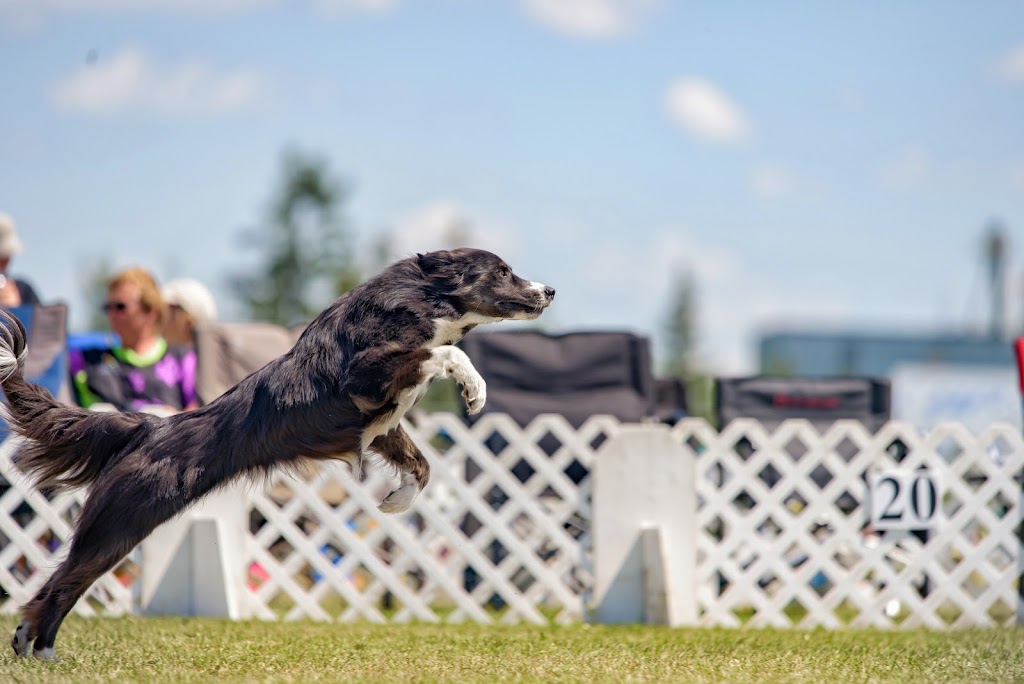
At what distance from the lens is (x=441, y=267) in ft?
16.3

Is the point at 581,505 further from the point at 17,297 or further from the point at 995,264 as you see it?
the point at 995,264

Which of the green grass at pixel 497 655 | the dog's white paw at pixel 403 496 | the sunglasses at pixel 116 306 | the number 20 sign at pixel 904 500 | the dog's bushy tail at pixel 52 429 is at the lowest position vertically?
the green grass at pixel 497 655

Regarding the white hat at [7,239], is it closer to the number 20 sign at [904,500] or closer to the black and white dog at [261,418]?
the black and white dog at [261,418]

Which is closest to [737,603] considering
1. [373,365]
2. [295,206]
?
[373,365]

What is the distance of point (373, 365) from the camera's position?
15.3 ft

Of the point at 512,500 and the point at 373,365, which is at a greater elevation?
the point at 373,365

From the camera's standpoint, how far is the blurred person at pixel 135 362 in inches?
285

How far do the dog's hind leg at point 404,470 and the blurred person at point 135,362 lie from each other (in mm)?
2446

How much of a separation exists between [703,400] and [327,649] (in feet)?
99.2

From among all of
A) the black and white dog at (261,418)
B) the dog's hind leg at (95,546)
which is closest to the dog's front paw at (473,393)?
the black and white dog at (261,418)

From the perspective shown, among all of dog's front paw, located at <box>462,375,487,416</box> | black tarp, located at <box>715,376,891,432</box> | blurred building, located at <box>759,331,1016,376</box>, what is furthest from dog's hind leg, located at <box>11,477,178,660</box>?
blurred building, located at <box>759,331,1016,376</box>

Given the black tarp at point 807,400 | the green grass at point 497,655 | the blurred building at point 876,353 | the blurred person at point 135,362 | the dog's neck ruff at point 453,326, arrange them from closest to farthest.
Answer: the green grass at point 497,655, the dog's neck ruff at point 453,326, the blurred person at point 135,362, the black tarp at point 807,400, the blurred building at point 876,353

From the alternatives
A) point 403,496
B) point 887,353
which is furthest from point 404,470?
point 887,353

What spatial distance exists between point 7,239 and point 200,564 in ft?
7.89
